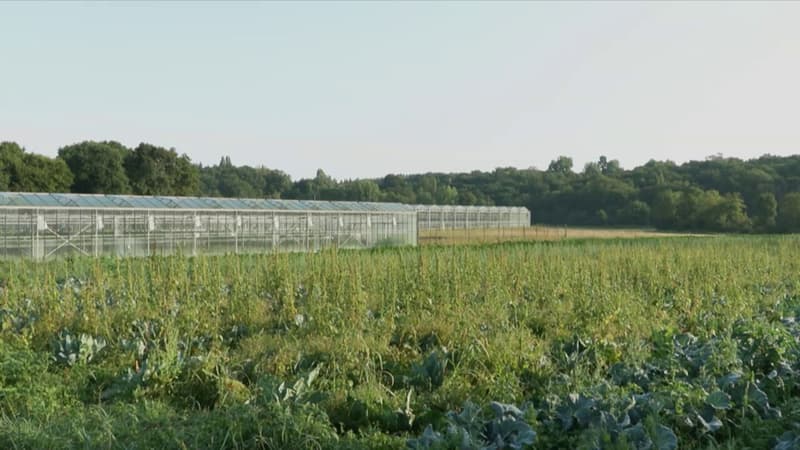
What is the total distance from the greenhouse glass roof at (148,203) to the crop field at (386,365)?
1212cm

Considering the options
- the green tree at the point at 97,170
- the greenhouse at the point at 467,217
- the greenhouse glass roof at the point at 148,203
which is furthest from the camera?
the green tree at the point at 97,170

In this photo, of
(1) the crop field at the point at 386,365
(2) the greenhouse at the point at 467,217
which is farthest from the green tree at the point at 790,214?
(1) the crop field at the point at 386,365

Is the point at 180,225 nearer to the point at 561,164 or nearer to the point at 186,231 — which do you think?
the point at 186,231

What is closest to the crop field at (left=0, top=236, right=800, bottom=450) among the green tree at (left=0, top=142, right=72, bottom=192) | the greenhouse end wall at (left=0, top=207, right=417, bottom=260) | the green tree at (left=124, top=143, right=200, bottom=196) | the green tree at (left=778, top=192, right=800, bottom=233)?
the greenhouse end wall at (left=0, top=207, right=417, bottom=260)

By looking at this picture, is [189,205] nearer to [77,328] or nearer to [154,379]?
[77,328]

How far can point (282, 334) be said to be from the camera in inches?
253

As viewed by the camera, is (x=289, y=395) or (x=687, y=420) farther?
(x=289, y=395)

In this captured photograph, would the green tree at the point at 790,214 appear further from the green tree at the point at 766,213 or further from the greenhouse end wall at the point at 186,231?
the greenhouse end wall at the point at 186,231

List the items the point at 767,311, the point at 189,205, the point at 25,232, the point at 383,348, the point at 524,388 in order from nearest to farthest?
the point at 524,388, the point at 383,348, the point at 767,311, the point at 25,232, the point at 189,205

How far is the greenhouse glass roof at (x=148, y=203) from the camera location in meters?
18.5

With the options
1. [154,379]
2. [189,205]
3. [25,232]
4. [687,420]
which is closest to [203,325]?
[154,379]

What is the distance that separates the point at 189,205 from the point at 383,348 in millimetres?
18071

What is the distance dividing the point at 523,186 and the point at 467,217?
34.0 metres

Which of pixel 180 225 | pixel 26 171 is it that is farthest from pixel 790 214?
pixel 26 171
